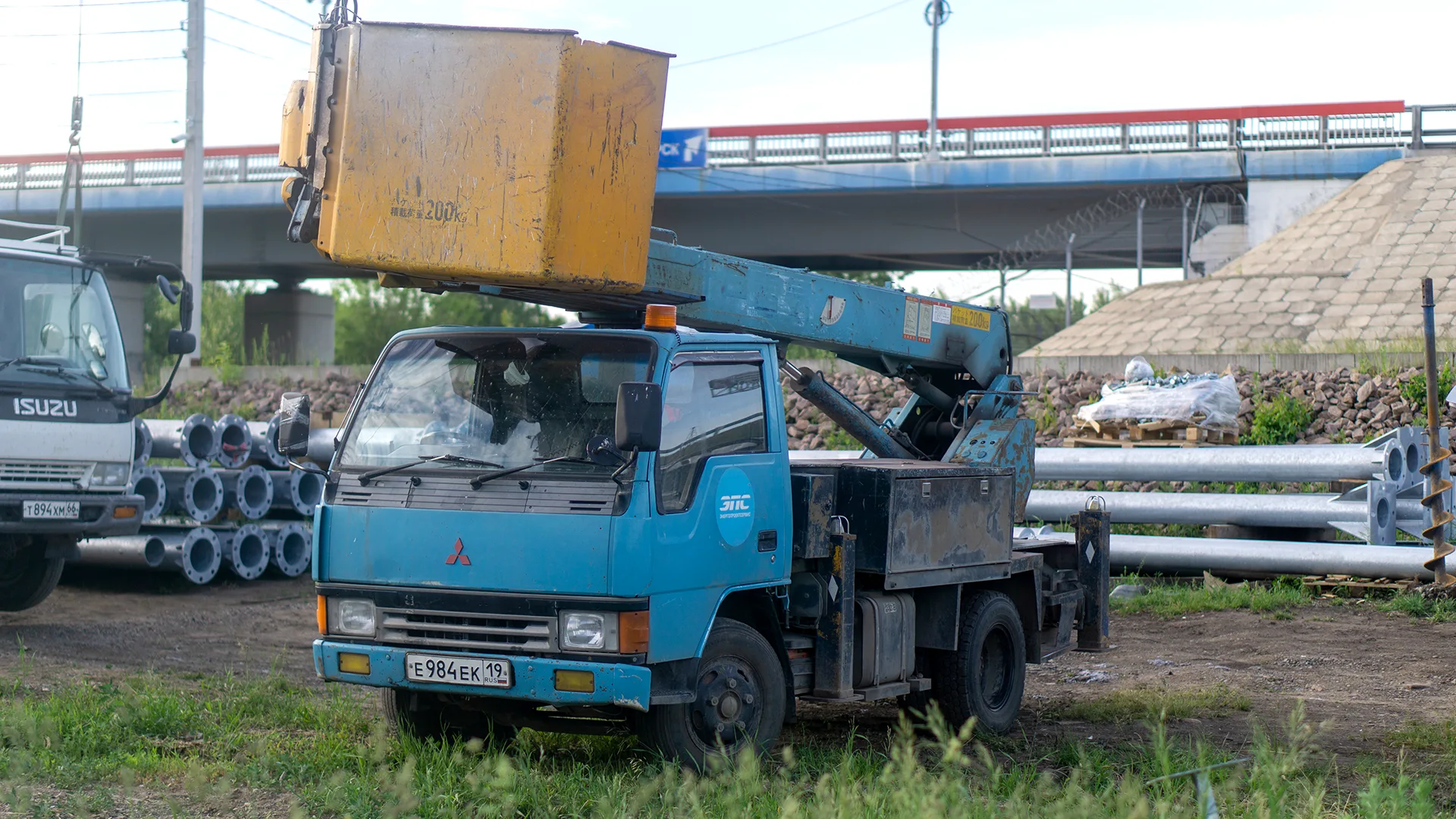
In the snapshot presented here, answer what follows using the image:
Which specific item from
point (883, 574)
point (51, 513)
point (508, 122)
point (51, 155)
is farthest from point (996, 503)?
point (51, 155)

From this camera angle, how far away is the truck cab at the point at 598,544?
5.62 metres

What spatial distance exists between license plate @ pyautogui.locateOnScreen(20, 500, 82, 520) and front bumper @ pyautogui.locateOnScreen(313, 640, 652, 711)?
18.7 feet

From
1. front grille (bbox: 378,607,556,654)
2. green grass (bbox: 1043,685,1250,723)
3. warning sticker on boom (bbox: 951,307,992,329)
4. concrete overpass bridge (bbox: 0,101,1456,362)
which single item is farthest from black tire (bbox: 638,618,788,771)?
concrete overpass bridge (bbox: 0,101,1456,362)

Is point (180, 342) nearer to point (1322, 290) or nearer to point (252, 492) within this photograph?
point (252, 492)

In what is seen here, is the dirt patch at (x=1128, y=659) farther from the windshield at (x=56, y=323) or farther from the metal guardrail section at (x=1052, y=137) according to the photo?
the metal guardrail section at (x=1052, y=137)

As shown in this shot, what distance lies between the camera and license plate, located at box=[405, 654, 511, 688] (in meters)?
5.65

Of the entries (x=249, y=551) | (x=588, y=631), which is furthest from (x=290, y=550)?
(x=588, y=631)

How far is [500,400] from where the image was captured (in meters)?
6.05

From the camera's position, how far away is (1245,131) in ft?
95.1

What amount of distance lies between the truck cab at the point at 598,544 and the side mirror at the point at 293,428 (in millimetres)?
34

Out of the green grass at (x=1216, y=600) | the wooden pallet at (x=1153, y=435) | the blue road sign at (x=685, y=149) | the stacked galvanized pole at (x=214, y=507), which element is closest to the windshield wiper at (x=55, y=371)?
the stacked galvanized pole at (x=214, y=507)

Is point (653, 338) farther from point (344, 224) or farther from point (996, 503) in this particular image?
point (996, 503)

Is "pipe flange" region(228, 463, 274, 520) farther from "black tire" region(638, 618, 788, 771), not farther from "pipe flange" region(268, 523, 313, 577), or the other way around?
"black tire" region(638, 618, 788, 771)

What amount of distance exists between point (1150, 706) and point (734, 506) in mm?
3309
